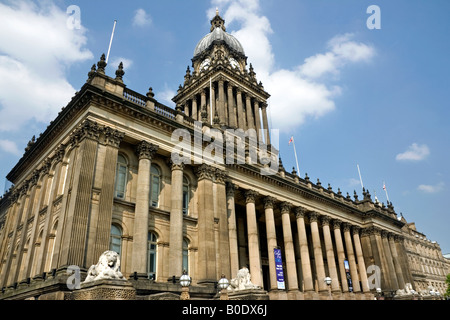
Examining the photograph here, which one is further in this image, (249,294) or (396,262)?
(396,262)

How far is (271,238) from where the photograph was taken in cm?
3216

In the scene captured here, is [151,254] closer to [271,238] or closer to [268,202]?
[271,238]

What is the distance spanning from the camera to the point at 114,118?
75.4ft

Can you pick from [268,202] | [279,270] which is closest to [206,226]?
[279,270]

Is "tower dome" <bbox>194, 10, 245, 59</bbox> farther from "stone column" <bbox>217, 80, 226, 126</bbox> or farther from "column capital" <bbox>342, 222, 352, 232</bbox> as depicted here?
"column capital" <bbox>342, 222, 352, 232</bbox>

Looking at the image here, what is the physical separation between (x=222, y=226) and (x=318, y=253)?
1568cm

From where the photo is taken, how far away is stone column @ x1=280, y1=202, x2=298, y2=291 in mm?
32125

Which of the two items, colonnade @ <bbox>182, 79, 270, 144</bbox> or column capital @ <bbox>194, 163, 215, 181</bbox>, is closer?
column capital @ <bbox>194, 163, 215, 181</bbox>

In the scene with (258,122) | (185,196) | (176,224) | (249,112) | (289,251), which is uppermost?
(249,112)

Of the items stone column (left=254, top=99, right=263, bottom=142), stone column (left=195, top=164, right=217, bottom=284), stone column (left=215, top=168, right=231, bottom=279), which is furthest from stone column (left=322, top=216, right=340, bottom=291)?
stone column (left=195, top=164, right=217, bottom=284)

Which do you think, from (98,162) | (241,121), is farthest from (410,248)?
(98,162)

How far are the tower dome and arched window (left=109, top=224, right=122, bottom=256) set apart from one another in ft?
118

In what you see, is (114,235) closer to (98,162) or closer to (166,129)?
(98,162)
